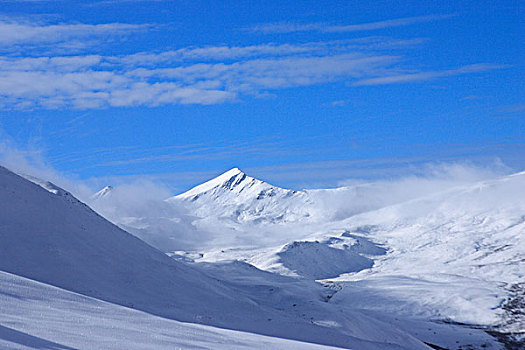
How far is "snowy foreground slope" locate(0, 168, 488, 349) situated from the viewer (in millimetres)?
15633

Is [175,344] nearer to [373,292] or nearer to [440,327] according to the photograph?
[440,327]

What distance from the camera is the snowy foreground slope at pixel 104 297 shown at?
15633 mm

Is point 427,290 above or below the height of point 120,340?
above

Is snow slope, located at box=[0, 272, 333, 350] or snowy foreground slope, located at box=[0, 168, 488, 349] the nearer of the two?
snow slope, located at box=[0, 272, 333, 350]

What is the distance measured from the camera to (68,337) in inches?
528

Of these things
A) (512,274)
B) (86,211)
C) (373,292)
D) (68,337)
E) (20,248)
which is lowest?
(68,337)

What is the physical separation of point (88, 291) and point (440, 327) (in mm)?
45717

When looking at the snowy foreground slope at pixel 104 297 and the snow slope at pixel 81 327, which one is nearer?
the snow slope at pixel 81 327

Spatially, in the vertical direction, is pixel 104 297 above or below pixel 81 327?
above

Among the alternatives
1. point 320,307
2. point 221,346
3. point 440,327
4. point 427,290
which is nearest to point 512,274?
point 427,290

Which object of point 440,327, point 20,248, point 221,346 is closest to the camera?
point 221,346

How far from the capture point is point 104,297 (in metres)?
28.3

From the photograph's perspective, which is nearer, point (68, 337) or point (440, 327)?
point (68, 337)

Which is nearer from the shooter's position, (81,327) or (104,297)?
(81,327)
